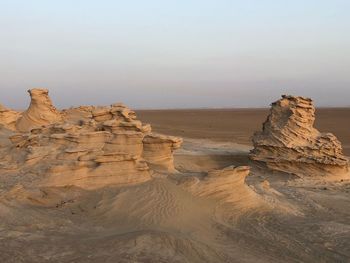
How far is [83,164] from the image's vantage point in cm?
934

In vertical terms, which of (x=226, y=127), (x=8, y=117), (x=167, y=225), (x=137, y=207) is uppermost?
(x=8, y=117)

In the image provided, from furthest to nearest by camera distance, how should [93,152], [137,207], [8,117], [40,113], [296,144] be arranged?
[8,117]
[40,113]
[296,144]
[93,152]
[137,207]

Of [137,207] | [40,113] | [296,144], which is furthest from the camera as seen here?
[40,113]

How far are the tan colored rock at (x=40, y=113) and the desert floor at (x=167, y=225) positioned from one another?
30.9 feet

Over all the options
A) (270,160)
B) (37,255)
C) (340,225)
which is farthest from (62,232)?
(270,160)

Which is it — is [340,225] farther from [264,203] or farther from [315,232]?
[264,203]

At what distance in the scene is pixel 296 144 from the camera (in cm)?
1553

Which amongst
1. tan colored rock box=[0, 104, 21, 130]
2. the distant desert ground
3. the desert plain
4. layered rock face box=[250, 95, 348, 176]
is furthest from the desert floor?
the distant desert ground

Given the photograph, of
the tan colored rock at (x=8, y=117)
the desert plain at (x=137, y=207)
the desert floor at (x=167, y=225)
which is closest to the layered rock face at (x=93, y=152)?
the desert plain at (x=137, y=207)

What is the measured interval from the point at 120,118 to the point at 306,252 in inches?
234

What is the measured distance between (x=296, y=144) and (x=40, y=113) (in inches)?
407

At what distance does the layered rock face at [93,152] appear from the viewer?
927cm

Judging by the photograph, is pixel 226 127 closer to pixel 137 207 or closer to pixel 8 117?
pixel 8 117

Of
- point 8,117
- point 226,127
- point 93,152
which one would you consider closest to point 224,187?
point 93,152
